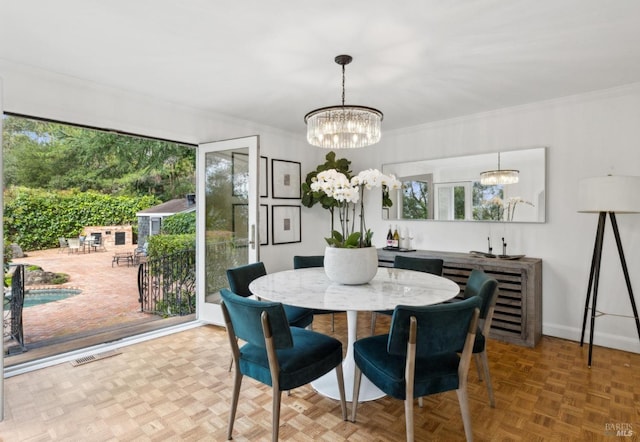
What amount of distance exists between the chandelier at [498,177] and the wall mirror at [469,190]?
3 cm

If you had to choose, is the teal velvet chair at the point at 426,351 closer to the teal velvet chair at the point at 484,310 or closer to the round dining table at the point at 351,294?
the round dining table at the point at 351,294

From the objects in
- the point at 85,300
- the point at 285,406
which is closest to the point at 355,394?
the point at 285,406

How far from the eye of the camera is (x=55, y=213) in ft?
25.5

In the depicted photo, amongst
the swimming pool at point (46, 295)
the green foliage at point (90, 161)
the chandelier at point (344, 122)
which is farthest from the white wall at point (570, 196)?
the swimming pool at point (46, 295)

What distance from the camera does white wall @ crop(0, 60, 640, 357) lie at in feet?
9.67

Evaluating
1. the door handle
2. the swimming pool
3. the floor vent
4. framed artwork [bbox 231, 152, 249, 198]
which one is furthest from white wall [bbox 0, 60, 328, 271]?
the swimming pool

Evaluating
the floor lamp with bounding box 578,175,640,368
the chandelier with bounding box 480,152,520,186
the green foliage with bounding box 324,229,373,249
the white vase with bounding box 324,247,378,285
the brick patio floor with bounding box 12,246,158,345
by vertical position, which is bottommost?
the brick patio floor with bounding box 12,246,158,345

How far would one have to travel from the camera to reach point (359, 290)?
2.21 meters

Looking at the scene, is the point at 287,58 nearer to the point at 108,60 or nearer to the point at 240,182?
the point at 108,60

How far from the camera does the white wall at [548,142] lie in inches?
116

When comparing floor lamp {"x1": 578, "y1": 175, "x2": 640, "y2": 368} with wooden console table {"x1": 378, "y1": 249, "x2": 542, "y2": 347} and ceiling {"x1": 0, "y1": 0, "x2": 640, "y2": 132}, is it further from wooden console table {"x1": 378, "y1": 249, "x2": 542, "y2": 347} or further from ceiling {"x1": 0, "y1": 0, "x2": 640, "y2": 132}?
ceiling {"x1": 0, "y1": 0, "x2": 640, "y2": 132}

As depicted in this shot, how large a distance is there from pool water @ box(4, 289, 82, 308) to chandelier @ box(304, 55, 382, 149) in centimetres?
669

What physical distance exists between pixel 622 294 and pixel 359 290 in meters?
2.73

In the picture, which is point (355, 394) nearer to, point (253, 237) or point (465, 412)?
point (465, 412)
